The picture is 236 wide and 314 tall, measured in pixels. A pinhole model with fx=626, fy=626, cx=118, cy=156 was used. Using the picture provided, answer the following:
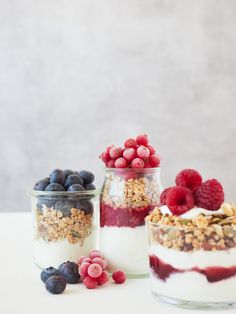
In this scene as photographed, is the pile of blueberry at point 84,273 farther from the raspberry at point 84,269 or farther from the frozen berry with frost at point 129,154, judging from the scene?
the frozen berry with frost at point 129,154

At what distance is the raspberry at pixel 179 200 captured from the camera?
105 cm

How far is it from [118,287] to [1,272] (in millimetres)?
266

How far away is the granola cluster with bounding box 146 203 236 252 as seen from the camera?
3.29ft

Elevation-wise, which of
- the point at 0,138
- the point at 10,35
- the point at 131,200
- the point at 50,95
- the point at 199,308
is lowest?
the point at 199,308

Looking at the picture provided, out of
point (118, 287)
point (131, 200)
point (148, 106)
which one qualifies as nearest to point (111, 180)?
point (131, 200)

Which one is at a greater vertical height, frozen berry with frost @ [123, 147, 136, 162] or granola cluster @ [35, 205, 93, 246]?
frozen berry with frost @ [123, 147, 136, 162]

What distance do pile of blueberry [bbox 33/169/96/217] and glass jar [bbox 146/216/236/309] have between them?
0.27m

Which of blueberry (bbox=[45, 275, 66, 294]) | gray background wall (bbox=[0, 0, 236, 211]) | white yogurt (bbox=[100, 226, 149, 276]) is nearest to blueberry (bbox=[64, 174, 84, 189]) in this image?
white yogurt (bbox=[100, 226, 149, 276])

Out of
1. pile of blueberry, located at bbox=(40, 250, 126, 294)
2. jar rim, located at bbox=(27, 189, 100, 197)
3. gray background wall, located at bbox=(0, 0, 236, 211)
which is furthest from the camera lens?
gray background wall, located at bbox=(0, 0, 236, 211)

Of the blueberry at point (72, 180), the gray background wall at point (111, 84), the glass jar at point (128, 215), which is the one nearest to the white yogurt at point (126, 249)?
the glass jar at point (128, 215)

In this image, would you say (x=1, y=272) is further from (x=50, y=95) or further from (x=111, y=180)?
(x=50, y=95)

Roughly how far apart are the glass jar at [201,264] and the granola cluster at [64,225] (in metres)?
0.27

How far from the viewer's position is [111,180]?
1256 millimetres

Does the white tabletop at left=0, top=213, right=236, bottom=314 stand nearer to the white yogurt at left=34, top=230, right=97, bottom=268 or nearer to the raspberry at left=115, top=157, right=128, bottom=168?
the white yogurt at left=34, top=230, right=97, bottom=268
